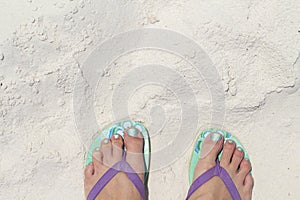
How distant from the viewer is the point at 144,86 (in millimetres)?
1465

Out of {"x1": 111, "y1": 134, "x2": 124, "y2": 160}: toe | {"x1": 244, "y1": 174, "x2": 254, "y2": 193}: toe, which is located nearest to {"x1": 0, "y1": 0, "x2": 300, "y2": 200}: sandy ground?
{"x1": 244, "y1": 174, "x2": 254, "y2": 193}: toe

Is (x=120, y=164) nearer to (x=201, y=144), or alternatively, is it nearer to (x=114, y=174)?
(x=114, y=174)

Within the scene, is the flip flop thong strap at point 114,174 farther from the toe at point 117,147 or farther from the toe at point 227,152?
the toe at point 227,152

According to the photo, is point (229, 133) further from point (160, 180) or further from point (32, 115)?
point (32, 115)

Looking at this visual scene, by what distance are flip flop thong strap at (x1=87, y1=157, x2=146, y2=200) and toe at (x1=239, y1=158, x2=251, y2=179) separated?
1.71 feet

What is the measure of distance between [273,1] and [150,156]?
96 cm

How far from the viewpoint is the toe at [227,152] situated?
5.02 feet

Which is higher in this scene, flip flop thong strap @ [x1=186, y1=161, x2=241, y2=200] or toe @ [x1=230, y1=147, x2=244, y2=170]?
toe @ [x1=230, y1=147, x2=244, y2=170]

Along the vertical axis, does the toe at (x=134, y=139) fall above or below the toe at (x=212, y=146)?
above

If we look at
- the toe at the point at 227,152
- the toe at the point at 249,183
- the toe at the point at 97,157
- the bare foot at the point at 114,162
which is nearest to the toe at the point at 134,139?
the bare foot at the point at 114,162

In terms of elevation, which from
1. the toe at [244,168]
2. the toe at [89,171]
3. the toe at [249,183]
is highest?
the toe at [89,171]

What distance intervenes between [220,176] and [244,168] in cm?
13

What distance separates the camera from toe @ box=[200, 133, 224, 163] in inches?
60.1

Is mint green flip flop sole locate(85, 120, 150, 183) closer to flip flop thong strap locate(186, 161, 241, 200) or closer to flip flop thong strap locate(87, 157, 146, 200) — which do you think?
flip flop thong strap locate(87, 157, 146, 200)
